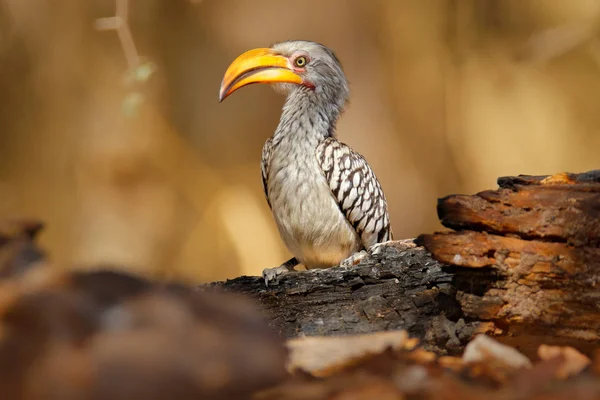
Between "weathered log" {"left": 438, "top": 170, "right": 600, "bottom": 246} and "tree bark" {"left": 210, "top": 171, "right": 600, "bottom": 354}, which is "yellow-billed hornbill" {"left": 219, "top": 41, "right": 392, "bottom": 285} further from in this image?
"weathered log" {"left": 438, "top": 170, "right": 600, "bottom": 246}

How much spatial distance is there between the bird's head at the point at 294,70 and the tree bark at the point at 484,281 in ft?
4.16

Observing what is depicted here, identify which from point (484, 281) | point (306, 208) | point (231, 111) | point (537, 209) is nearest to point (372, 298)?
point (484, 281)

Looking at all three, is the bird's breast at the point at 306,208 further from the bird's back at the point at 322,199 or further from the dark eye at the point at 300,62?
the dark eye at the point at 300,62

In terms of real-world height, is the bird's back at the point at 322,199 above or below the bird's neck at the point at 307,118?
below

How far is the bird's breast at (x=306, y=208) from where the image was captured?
9.93ft

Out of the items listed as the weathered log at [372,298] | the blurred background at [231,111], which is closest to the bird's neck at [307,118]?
the weathered log at [372,298]

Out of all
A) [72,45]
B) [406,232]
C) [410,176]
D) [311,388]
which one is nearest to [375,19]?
[410,176]

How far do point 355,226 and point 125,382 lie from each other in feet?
7.93

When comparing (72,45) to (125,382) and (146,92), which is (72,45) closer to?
(146,92)

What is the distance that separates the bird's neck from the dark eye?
132mm

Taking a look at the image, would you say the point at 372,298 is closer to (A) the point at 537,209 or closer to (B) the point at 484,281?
(B) the point at 484,281

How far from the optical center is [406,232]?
4.97 meters

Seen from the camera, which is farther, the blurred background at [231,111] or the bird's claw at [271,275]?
the blurred background at [231,111]

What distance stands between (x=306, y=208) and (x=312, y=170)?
0.63 feet
